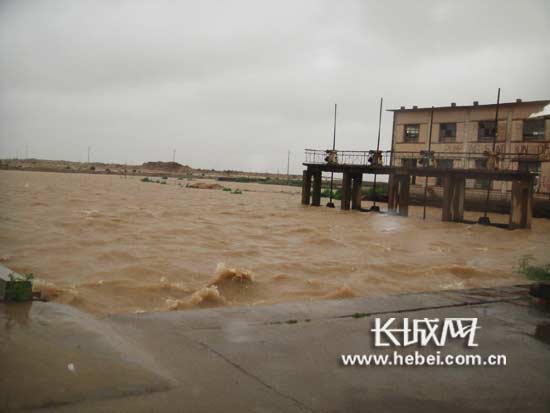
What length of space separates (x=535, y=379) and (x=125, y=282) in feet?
22.4

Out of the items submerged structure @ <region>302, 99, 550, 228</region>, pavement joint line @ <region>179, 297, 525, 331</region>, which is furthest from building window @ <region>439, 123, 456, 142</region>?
pavement joint line @ <region>179, 297, 525, 331</region>

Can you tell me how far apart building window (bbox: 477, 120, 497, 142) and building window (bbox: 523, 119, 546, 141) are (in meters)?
2.16

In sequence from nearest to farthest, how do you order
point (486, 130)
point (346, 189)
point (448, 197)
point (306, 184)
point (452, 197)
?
point (448, 197)
point (452, 197)
point (346, 189)
point (306, 184)
point (486, 130)

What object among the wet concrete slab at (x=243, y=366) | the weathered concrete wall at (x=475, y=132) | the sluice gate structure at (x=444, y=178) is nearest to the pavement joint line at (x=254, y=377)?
the wet concrete slab at (x=243, y=366)

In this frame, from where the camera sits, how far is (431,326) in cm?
522

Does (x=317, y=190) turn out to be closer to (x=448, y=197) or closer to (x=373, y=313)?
(x=448, y=197)

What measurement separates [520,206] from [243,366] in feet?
76.7

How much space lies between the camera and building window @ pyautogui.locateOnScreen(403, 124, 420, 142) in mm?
40125

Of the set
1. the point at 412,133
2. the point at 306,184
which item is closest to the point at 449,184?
the point at 306,184

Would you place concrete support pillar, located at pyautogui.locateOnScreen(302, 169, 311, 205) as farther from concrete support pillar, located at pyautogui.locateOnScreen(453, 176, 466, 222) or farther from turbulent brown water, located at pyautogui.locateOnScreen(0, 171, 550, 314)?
turbulent brown water, located at pyautogui.locateOnScreen(0, 171, 550, 314)

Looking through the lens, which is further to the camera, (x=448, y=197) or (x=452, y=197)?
(x=452, y=197)

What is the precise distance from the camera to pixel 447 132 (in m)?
38.7

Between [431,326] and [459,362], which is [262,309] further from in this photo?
[459,362]

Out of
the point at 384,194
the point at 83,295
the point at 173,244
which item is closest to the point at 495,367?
the point at 83,295
